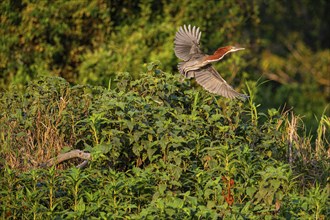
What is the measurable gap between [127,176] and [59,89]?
1.12 meters

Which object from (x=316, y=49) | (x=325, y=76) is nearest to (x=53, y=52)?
(x=325, y=76)

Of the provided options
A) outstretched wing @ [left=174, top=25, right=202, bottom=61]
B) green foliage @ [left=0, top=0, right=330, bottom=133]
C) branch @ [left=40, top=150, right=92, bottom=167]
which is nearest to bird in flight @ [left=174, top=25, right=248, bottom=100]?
outstretched wing @ [left=174, top=25, right=202, bottom=61]

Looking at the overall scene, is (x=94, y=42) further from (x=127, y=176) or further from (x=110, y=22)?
(x=127, y=176)

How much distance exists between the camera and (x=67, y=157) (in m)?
6.82

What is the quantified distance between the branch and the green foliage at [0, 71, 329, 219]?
2.6 inches

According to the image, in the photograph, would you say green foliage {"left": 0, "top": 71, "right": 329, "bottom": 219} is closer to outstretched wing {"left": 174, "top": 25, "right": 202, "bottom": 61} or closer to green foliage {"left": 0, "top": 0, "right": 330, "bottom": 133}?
outstretched wing {"left": 174, "top": 25, "right": 202, "bottom": 61}

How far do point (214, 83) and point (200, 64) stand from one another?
20cm

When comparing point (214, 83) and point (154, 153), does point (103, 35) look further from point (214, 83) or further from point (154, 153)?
point (154, 153)

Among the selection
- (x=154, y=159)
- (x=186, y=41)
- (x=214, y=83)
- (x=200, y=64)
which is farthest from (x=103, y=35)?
(x=154, y=159)

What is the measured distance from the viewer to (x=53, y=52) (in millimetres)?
11047

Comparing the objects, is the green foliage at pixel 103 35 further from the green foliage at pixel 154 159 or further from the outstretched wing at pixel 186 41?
the green foliage at pixel 154 159

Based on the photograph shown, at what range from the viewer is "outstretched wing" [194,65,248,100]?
7.54 metres

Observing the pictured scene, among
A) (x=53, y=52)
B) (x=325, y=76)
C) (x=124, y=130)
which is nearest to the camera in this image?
(x=124, y=130)

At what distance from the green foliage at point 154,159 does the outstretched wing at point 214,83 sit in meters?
0.07
